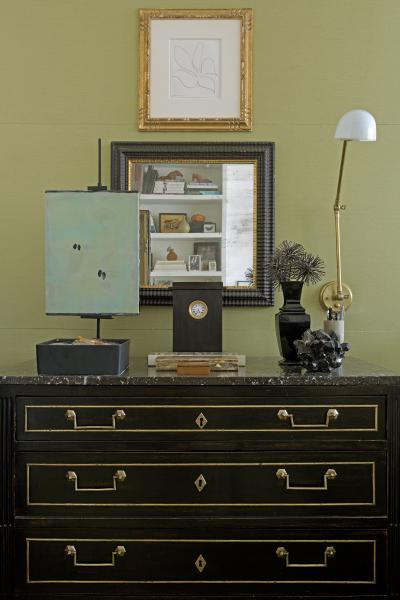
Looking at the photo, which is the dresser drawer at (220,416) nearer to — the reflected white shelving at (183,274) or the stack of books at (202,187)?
the reflected white shelving at (183,274)

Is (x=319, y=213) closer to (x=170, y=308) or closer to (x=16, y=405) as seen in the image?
(x=170, y=308)

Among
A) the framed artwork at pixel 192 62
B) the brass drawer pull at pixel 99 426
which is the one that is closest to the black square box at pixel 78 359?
the brass drawer pull at pixel 99 426

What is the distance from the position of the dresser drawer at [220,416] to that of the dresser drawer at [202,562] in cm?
34

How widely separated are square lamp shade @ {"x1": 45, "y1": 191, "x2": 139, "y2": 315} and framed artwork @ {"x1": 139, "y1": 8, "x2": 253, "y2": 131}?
1.93 feet

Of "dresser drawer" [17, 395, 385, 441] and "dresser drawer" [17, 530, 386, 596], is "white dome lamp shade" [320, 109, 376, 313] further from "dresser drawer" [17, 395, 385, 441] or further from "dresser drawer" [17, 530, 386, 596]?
"dresser drawer" [17, 530, 386, 596]

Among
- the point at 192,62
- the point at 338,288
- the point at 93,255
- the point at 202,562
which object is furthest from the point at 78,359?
the point at 192,62

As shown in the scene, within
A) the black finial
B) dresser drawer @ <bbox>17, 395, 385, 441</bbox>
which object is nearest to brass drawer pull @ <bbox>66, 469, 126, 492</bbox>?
dresser drawer @ <bbox>17, 395, 385, 441</bbox>

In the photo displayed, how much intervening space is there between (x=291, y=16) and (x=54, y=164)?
119 cm

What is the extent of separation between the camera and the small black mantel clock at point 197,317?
101 inches

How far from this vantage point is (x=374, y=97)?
9.61ft

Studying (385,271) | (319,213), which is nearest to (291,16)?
(319,213)

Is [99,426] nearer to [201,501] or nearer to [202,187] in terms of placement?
[201,501]

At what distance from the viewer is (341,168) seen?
111 inches

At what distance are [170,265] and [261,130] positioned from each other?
2.28 ft
